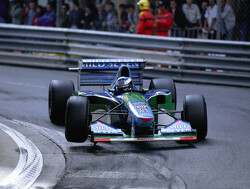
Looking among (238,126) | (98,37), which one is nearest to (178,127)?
(238,126)

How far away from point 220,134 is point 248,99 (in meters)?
3.52

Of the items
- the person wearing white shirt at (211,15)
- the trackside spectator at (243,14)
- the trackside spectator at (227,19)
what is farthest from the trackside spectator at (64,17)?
the trackside spectator at (243,14)

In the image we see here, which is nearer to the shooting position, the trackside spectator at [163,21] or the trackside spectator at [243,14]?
the trackside spectator at [243,14]

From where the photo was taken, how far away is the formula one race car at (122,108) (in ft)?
24.7

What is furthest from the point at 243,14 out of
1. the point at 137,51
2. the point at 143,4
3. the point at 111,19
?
the point at 111,19

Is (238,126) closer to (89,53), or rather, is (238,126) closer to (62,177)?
(62,177)

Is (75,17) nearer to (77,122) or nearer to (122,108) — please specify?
(122,108)

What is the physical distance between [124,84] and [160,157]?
5.28 ft

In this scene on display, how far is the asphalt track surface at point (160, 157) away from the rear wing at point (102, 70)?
946 millimetres

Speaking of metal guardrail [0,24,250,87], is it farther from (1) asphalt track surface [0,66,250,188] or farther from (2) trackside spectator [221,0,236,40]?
(1) asphalt track surface [0,66,250,188]

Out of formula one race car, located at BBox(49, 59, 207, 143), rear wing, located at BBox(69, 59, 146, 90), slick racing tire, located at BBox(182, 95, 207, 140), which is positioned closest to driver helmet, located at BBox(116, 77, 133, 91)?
formula one race car, located at BBox(49, 59, 207, 143)

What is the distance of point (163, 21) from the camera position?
47.9ft

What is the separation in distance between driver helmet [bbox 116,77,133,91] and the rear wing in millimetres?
977

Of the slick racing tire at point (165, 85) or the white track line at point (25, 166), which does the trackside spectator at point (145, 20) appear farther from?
the white track line at point (25, 166)
